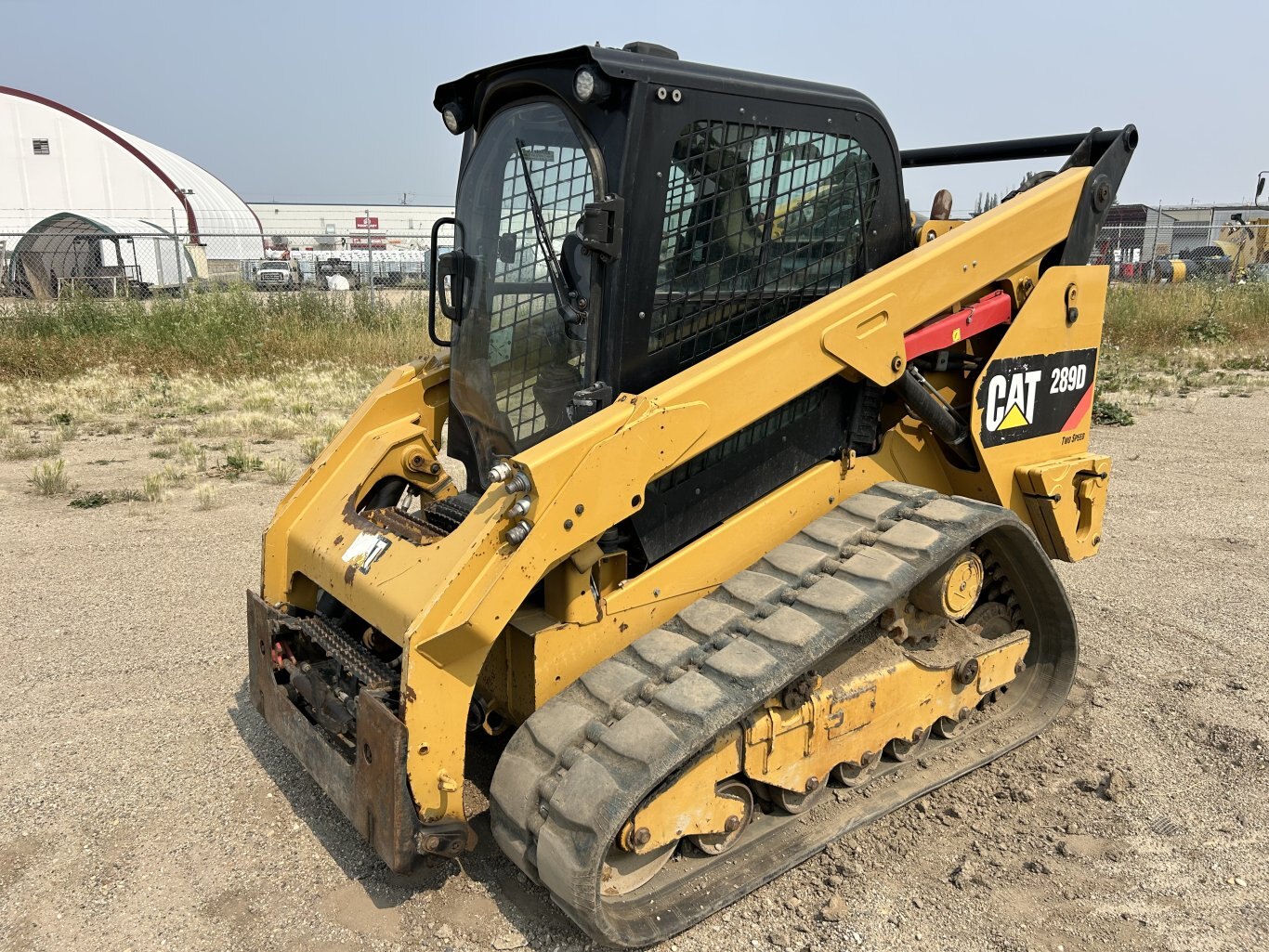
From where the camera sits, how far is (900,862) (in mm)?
3176

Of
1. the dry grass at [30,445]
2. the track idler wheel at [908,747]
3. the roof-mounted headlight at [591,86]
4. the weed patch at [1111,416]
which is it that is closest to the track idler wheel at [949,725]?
the track idler wheel at [908,747]

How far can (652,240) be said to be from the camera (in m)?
2.92

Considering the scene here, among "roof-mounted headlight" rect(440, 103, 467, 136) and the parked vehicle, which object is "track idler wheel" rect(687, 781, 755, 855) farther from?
the parked vehicle

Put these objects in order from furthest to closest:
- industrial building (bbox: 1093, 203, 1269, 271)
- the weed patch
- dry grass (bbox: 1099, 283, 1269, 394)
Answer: industrial building (bbox: 1093, 203, 1269, 271) < dry grass (bbox: 1099, 283, 1269, 394) < the weed patch

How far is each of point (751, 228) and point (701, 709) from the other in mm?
1550

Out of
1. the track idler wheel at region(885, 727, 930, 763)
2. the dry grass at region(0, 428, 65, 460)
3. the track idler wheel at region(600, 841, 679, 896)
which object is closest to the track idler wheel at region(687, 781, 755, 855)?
the track idler wheel at region(600, 841, 679, 896)

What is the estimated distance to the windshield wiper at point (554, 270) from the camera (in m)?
3.03

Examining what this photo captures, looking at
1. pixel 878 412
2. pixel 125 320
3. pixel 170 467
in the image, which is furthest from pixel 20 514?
pixel 125 320

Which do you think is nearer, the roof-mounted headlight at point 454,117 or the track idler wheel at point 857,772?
the track idler wheel at point 857,772

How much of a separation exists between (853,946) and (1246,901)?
1244 millimetres

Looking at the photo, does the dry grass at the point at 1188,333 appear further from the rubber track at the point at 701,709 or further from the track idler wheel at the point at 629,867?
the track idler wheel at the point at 629,867

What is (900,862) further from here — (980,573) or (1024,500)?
(1024,500)

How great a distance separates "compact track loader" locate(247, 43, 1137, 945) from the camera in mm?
2705

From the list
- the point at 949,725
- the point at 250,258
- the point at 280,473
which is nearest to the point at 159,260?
the point at 250,258
